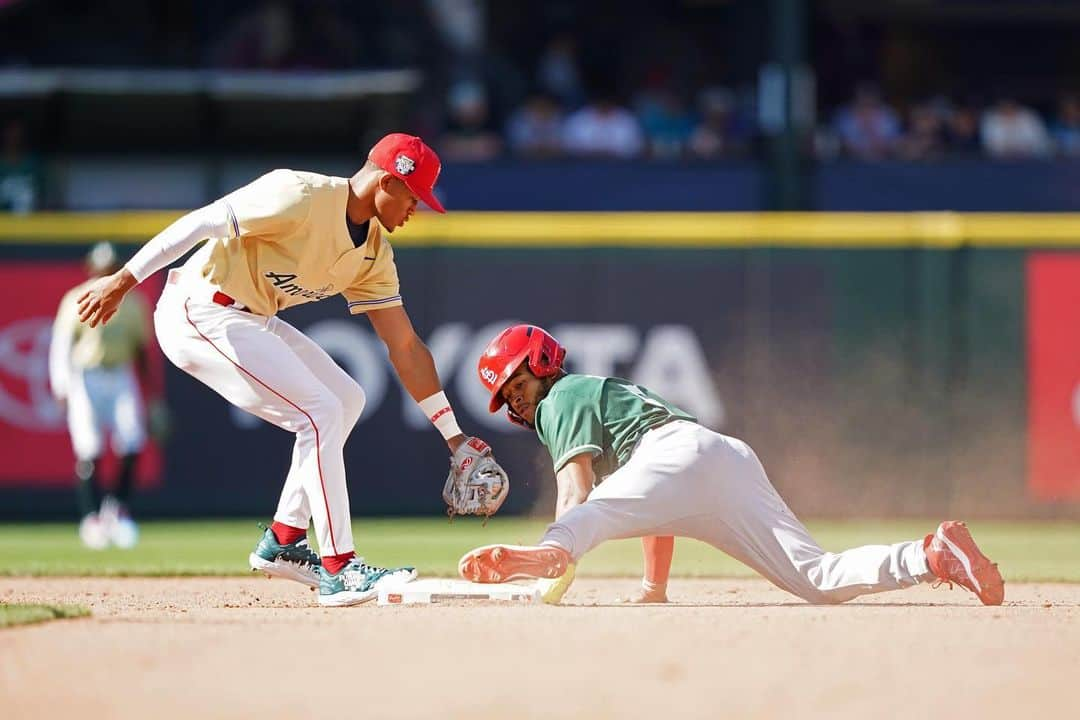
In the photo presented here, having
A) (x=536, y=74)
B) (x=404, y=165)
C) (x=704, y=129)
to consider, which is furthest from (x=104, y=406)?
(x=536, y=74)

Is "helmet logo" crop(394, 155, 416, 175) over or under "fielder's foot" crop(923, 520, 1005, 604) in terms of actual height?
over

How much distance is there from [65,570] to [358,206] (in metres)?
3.41

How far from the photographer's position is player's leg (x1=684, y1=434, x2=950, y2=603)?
6.12 metres

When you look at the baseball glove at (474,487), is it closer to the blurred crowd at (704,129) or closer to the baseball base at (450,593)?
the baseball base at (450,593)

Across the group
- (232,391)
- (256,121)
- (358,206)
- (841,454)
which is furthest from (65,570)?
(256,121)

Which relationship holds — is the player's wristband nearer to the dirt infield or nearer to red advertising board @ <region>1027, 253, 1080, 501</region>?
the dirt infield

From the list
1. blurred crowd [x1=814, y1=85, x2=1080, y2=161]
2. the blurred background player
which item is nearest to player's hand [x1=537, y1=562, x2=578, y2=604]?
the blurred background player

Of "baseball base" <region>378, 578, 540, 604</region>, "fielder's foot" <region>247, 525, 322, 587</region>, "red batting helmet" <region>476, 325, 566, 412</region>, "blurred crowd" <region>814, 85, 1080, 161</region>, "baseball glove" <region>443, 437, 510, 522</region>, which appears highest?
"blurred crowd" <region>814, 85, 1080, 161</region>

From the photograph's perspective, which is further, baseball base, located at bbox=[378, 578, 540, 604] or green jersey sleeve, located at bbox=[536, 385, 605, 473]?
baseball base, located at bbox=[378, 578, 540, 604]

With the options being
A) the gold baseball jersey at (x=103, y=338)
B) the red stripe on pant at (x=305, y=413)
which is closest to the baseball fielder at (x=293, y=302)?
the red stripe on pant at (x=305, y=413)

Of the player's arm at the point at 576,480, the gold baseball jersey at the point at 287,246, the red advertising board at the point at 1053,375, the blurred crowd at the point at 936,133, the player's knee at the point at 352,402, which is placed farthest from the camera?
the blurred crowd at the point at 936,133

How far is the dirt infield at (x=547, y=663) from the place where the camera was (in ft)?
15.0

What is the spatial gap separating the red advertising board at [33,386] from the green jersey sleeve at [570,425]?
700 centimetres

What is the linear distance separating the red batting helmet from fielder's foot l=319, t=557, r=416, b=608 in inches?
31.9
